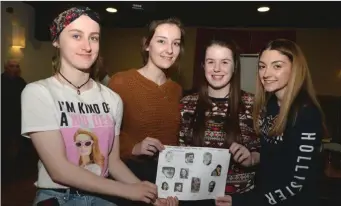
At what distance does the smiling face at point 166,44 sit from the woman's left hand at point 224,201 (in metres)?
0.40

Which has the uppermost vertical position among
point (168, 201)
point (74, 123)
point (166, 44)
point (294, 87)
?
point (166, 44)

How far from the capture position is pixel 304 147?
0.75 metres

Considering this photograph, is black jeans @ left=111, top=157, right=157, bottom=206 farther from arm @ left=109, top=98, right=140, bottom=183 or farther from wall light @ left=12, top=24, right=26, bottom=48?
wall light @ left=12, top=24, right=26, bottom=48

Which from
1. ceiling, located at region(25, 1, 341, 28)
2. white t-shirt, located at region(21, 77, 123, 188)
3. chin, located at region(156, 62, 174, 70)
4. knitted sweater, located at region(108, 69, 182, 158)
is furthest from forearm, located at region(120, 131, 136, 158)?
ceiling, located at region(25, 1, 341, 28)

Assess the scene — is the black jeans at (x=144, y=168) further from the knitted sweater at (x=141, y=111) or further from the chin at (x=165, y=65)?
the chin at (x=165, y=65)

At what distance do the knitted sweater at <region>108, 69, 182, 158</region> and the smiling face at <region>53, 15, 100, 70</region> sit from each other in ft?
0.60

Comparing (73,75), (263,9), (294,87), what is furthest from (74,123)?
(263,9)

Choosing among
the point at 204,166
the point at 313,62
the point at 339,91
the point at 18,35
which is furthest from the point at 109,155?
the point at 339,91

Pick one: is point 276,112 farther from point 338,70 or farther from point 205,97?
point 338,70

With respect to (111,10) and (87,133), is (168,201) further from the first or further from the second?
(111,10)

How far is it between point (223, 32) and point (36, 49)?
57cm

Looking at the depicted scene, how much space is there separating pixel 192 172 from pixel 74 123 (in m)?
0.34

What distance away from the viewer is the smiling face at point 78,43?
736mm

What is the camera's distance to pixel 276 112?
851 mm
